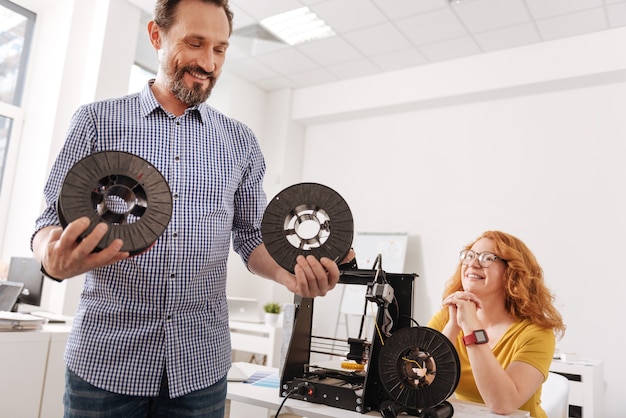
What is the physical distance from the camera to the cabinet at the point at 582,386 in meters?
3.36

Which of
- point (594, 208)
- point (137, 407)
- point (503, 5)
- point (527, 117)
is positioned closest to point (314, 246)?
point (137, 407)

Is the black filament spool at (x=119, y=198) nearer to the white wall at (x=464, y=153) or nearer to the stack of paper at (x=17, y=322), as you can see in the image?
the stack of paper at (x=17, y=322)

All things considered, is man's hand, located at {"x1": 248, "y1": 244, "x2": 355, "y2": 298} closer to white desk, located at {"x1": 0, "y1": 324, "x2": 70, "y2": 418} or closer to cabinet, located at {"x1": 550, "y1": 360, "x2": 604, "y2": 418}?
white desk, located at {"x1": 0, "y1": 324, "x2": 70, "y2": 418}

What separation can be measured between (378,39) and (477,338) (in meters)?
3.89

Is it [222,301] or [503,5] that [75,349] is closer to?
[222,301]

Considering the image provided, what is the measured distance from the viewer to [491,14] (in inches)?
172

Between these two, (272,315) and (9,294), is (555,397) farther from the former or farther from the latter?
(9,294)

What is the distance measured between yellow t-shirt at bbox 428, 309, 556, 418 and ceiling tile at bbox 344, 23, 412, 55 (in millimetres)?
3520

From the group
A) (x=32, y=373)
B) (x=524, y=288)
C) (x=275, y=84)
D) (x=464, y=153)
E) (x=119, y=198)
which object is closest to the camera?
(x=119, y=198)

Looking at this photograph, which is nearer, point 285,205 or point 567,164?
point 285,205

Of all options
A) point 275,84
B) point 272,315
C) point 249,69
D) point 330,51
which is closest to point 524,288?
point 272,315

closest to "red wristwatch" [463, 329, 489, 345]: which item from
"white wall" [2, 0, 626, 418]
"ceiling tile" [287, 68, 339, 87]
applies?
"white wall" [2, 0, 626, 418]

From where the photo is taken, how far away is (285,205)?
100 centimetres

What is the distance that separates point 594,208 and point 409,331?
386 cm
